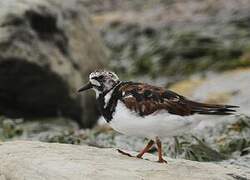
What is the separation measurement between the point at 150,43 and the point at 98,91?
34.4 ft

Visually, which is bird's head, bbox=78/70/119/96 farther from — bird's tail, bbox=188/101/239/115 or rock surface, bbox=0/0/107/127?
rock surface, bbox=0/0/107/127

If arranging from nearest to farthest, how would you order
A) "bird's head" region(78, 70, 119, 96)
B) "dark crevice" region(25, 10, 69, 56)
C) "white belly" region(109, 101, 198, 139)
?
"white belly" region(109, 101, 198, 139) < "bird's head" region(78, 70, 119, 96) < "dark crevice" region(25, 10, 69, 56)

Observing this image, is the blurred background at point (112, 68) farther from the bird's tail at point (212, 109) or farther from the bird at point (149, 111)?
the bird at point (149, 111)

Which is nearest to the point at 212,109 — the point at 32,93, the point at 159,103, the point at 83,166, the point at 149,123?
the point at 159,103

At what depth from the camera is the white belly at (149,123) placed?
7645 millimetres

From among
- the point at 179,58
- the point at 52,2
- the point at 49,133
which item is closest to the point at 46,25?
the point at 52,2

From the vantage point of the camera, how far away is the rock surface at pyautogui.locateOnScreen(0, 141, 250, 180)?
22.2 ft

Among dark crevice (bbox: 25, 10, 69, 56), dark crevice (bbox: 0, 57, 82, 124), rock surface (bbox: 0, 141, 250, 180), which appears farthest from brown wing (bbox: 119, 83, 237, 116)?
dark crevice (bbox: 25, 10, 69, 56)

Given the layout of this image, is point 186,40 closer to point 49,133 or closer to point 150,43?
point 150,43

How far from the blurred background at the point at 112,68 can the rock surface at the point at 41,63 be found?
16 millimetres

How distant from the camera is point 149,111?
25.4 ft

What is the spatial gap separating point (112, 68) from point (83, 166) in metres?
10.5

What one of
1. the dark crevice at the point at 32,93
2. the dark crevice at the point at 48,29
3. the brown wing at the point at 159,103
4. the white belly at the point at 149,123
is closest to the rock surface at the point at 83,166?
the white belly at the point at 149,123

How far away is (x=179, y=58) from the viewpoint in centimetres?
1720
